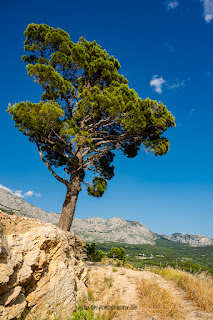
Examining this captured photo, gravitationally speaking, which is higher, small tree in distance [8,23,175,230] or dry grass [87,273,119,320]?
small tree in distance [8,23,175,230]

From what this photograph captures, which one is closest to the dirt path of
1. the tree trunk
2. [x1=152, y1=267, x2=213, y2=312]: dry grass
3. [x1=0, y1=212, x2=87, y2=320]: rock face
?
[x1=152, y1=267, x2=213, y2=312]: dry grass

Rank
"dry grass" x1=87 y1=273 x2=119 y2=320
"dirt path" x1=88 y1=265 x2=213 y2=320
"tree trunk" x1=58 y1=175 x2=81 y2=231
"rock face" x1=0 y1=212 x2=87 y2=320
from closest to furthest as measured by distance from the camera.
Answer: "rock face" x1=0 y1=212 x2=87 y2=320 → "dirt path" x1=88 y1=265 x2=213 y2=320 → "dry grass" x1=87 y1=273 x2=119 y2=320 → "tree trunk" x1=58 y1=175 x2=81 y2=231

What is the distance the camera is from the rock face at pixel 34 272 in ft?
11.4

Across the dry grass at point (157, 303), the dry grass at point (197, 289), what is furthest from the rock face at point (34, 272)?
the dry grass at point (197, 289)

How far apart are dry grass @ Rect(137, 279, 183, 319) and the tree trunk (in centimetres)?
452

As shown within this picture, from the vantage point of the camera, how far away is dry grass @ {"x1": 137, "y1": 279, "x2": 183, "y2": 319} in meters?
4.61

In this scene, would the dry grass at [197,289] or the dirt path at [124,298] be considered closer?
the dirt path at [124,298]

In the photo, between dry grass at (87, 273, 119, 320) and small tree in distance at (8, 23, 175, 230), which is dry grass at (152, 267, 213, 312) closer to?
dry grass at (87, 273, 119, 320)

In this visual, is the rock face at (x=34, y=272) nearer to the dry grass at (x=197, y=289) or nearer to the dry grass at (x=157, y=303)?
the dry grass at (x=157, y=303)

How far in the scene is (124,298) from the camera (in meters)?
5.72

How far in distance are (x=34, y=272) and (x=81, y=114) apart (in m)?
8.53

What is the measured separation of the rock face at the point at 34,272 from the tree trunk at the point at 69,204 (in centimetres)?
436

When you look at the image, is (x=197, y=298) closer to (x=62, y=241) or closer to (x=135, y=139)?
(x=62, y=241)

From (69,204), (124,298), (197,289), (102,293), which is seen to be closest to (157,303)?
(124,298)
